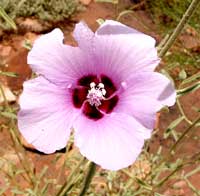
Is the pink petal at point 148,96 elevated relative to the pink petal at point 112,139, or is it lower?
elevated

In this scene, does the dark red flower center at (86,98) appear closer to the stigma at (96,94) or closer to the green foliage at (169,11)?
the stigma at (96,94)

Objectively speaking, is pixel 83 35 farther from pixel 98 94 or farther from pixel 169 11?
pixel 169 11

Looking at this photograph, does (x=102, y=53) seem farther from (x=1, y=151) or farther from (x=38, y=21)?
(x=38, y=21)

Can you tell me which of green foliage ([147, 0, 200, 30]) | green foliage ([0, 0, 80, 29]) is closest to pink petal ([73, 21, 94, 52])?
green foliage ([147, 0, 200, 30])

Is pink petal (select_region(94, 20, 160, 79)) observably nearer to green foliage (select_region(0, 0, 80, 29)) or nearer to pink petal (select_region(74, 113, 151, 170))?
pink petal (select_region(74, 113, 151, 170))

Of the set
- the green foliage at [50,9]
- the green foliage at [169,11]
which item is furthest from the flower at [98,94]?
the green foliage at [50,9]

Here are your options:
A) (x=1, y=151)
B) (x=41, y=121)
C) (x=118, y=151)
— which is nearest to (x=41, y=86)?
(x=41, y=121)
